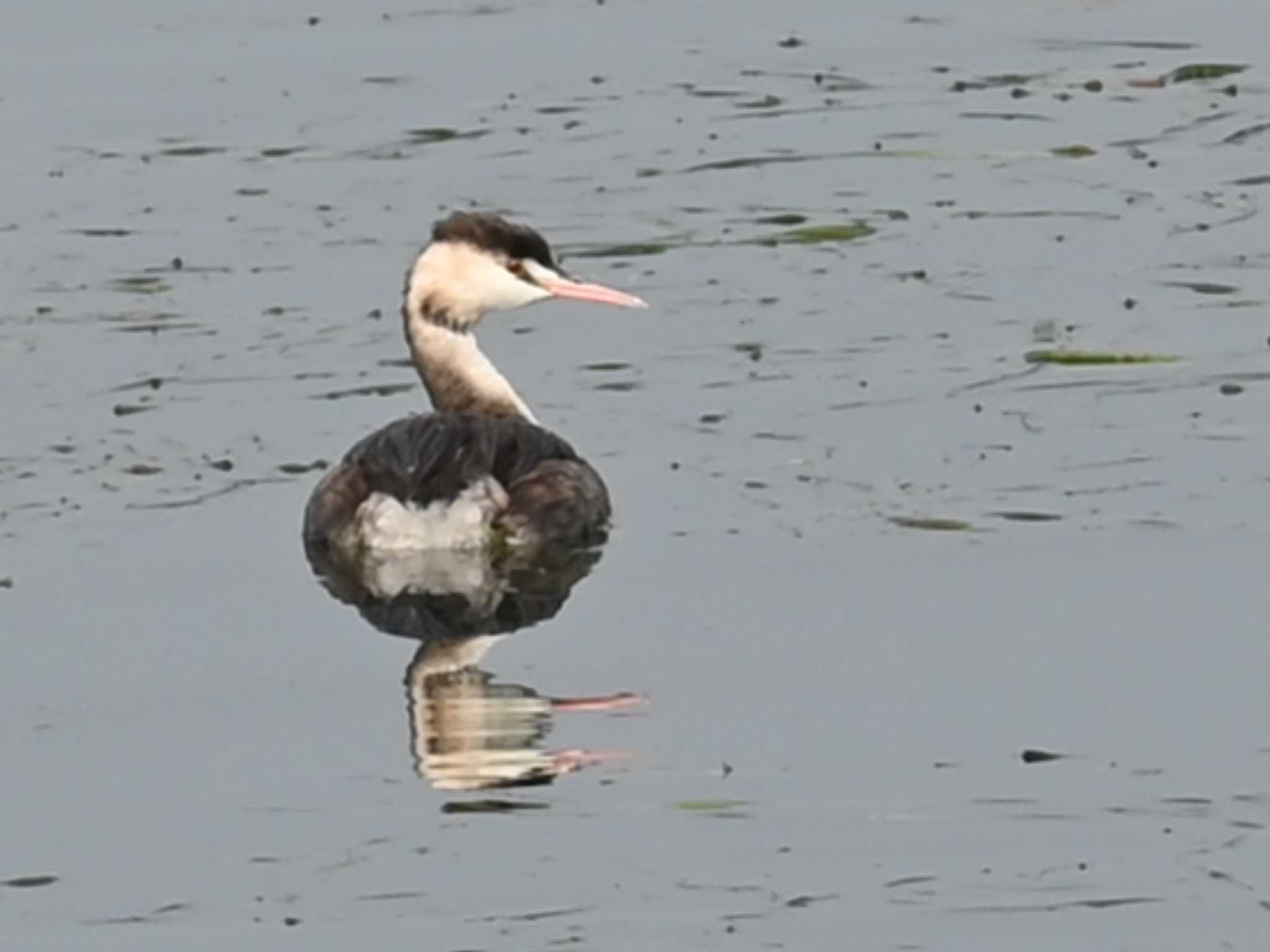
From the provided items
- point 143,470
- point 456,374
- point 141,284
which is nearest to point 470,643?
point 143,470

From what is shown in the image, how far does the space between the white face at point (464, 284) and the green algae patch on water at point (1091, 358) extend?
76.1 inches

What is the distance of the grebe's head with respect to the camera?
15.1 metres

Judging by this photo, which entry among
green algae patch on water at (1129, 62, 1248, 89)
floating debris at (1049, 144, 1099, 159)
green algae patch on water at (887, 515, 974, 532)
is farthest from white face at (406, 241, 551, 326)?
green algae patch on water at (1129, 62, 1248, 89)

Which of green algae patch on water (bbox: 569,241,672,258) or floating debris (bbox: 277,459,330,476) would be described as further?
green algae patch on water (bbox: 569,241,672,258)

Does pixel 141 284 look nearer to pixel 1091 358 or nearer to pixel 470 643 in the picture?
pixel 1091 358

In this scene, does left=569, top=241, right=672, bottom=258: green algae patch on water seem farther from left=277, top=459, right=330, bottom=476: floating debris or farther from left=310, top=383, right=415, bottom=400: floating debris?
left=277, top=459, right=330, bottom=476: floating debris

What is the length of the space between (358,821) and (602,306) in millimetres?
6756

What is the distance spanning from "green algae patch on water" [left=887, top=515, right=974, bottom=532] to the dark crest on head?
198 centimetres

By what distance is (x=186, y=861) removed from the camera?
34.5 feet

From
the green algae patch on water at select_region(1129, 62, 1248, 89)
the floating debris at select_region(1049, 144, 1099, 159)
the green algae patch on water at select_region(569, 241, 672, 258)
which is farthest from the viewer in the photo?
the green algae patch on water at select_region(1129, 62, 1248, 89)

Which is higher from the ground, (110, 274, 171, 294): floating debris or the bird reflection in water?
(110, 274, 171, 294): floating debris

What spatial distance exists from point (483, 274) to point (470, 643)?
242 centimetres

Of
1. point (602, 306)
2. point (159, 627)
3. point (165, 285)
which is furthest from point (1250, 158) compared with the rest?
point (159, 627)

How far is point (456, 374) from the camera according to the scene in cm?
1530
